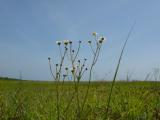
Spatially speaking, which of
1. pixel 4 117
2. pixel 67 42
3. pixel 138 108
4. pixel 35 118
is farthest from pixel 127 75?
pixel 67 42

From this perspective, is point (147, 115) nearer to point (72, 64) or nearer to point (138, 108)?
point (138, 108)

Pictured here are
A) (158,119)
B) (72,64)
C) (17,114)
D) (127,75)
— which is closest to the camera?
(72,64)

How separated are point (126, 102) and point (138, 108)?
460mm

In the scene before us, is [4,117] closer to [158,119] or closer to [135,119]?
[135,119]

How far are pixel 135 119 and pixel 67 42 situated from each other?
1.65m

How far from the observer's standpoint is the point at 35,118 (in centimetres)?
515

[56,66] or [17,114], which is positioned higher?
[56,66]

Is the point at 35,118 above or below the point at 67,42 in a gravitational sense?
below

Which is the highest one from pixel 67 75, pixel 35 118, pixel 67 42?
pixel 67 42

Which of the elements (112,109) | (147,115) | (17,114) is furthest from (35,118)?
(147,115)

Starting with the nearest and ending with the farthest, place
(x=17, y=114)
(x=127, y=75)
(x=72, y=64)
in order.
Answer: (x=72, y=64), (x=17, y=114), (x=127, y=75)

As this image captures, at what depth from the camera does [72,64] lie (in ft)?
11.5

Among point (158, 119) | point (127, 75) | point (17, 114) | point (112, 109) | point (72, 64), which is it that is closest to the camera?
point (72, 64)

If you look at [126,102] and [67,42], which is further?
[126,102]
